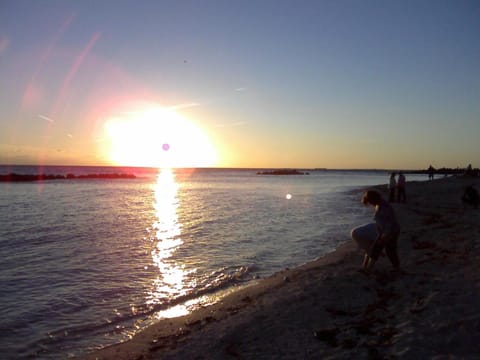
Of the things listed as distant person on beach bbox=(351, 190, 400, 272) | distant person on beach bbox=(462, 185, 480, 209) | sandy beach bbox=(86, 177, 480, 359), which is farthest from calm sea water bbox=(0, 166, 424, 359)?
distant person on beach bbox=(462, 185, 480, 209)

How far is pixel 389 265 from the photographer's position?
9641 mm

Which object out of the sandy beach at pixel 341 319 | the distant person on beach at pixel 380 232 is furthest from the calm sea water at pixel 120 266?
the distant person on beach at pixel 380 232

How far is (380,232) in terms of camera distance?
29.7 feet

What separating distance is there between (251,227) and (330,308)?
13103 millimetres

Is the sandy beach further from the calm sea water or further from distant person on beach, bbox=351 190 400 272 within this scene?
the calm sea water

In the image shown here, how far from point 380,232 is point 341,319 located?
3.22m

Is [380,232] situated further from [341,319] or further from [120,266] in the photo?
[120,266]

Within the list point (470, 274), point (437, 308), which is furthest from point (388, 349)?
point (470, 274)

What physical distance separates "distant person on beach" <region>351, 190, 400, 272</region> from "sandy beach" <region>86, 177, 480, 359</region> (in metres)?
0.32

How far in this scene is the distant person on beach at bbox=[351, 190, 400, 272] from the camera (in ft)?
29.3

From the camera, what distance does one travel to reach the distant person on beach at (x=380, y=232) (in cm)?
894

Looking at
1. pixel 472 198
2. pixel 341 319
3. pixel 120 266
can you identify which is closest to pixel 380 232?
pixel 341 319

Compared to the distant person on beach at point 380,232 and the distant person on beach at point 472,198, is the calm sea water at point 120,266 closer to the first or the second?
the distant person on beach at point 380,232

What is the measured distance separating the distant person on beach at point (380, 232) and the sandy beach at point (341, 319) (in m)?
0.32
